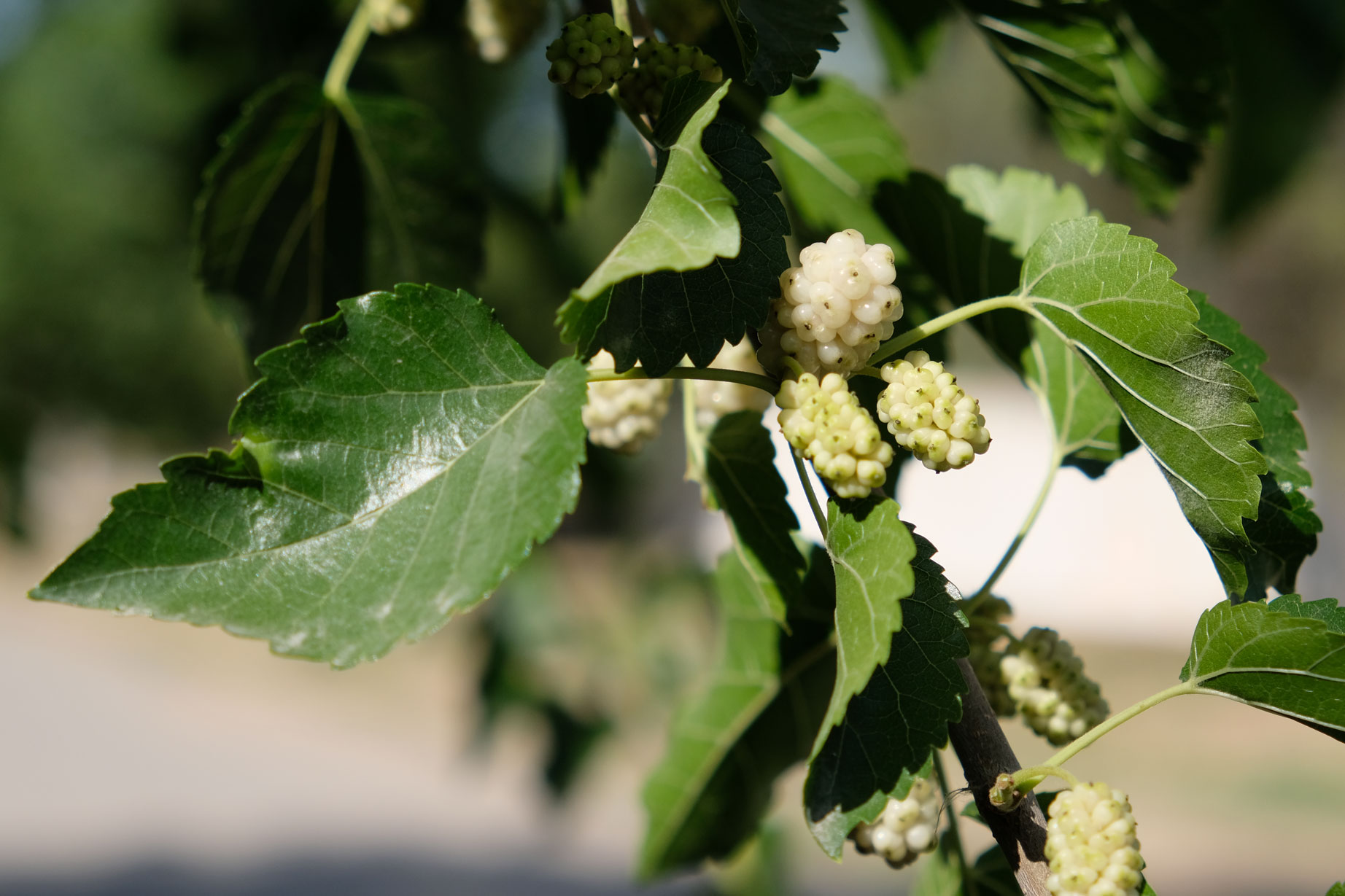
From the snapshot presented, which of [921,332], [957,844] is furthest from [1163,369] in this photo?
[957,844]

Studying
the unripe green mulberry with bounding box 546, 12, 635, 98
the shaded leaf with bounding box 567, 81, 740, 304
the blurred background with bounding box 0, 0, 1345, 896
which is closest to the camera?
the shaded leaf with bounding box 567, 81, 740, 304

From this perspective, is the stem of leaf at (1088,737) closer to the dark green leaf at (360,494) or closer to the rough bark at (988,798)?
the rough bark at (988,798)

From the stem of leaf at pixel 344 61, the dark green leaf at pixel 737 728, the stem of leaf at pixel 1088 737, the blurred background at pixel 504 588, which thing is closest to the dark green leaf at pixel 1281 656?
the stem of leaf at pixel 1088 737

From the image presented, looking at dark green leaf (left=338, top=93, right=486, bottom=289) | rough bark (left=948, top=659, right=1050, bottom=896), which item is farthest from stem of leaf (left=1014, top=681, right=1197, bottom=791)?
dark green leaf (left=338, top=93, right=486, bottom=289)

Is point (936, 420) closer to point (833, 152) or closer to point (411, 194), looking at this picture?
point (833, 152)

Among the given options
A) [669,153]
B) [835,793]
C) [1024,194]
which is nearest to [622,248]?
[669,153]

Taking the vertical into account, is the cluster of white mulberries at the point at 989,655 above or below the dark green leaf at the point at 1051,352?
below

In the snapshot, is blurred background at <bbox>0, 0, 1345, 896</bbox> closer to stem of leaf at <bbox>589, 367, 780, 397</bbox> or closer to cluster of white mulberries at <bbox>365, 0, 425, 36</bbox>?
cluster of white mulberries at <bbox>365, 0, 425, 36</bbox>
